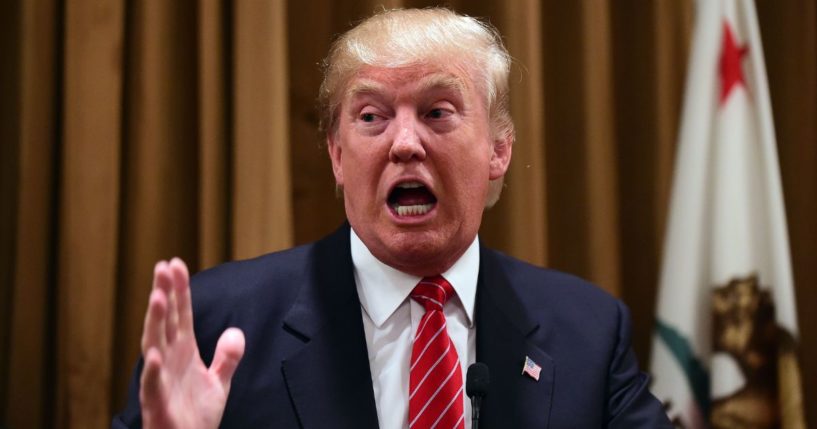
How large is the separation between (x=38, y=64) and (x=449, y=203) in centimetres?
135

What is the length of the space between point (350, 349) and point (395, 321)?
0.41 ft

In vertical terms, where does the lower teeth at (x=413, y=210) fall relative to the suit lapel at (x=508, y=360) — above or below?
above

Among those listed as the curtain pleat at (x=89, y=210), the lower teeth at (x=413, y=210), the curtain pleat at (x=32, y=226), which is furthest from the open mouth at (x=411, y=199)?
the curtain pleat at (x=32, y=226)

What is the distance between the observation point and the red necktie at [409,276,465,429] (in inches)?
64.5

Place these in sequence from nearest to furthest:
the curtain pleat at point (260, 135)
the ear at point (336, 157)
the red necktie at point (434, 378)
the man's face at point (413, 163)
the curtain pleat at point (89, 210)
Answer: the red necktie at point (434, 378)
the man's face at point (413, 163)
the ear at point (336, 157)
the curtain pleat at point (89, 210)
the curtain pleat at point (260, 135)

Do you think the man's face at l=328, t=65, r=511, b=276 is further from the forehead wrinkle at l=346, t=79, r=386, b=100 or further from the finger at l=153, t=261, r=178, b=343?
the finger at l=153, t=261, r=178, b=343

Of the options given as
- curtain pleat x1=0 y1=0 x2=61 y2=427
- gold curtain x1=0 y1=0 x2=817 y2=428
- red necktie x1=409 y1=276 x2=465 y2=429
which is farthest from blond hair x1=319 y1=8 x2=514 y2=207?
curtain pleat x1=0 y1=0 x2=61 y2=427

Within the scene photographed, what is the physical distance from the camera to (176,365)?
52.3 inches

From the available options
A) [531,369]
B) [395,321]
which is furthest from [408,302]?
[531,369]

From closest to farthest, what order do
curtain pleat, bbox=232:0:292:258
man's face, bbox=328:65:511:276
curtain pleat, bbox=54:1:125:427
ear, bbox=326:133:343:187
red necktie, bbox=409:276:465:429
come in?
red necktie, bbox=409:276:465:429, man's face, bbox=328:65:511:276, ear, bbox=326:133:343:187, curtain pleat, bbox=54:1:125:427, curtain pleat, bbox=232:0:292:258

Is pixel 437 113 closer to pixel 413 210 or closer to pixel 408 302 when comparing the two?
pixel 413 210

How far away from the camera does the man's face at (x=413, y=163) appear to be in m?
1.75

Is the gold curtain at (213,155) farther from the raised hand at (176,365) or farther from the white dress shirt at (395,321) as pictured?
the raised hand at (176,365)

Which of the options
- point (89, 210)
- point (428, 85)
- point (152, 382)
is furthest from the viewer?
point (89, 210)
